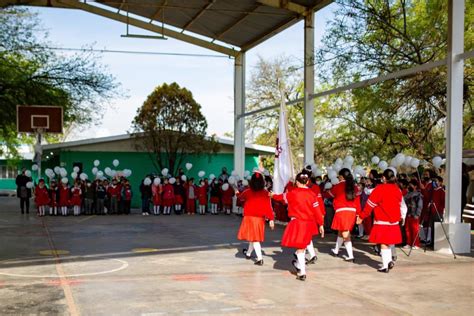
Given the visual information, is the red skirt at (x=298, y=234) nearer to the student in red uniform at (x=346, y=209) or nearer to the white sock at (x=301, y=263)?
the white sock at (x=301, y=263)

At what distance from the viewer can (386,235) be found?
9617 millimetres

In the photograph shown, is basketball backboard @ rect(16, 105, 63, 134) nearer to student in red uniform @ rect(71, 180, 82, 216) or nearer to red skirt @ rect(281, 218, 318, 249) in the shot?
student in red uniform @ rect(71, 180, 82, 216)

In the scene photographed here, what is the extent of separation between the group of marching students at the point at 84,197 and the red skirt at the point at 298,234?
47.6 ft

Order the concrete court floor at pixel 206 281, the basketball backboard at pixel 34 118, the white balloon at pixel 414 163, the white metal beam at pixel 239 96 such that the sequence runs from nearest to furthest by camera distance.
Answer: the concrete court floor at pixel 206 281, the white balloon at pixel 414 163, the basketball backboard at pixel 34 118, the white metal beam at pixel 239 96

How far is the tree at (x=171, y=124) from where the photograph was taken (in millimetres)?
26234

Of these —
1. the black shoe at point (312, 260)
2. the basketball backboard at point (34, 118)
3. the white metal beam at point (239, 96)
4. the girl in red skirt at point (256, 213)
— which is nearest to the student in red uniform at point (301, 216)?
the girl in red skirt at point (256, 213)

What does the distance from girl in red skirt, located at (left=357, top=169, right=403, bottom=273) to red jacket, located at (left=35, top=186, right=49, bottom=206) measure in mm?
14817

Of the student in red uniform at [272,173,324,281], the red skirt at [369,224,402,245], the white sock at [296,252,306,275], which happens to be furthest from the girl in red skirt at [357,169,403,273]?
the white sock at [296,252,306,275]

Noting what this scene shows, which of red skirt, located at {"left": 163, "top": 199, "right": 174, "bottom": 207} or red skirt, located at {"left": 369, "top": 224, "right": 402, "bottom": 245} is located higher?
red skirt, located at {"left": 369, "top": 224, "right": 402, "bottom": 245}

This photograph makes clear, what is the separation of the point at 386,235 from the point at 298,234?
1.62 meters

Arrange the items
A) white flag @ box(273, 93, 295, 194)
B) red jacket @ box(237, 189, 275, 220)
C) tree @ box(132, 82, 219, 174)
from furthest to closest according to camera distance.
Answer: tree @ box(132, 82, 219, 174)
white flag @ box(273, 93, 295, 194)
red jacket @ box(237, 189, 275, 220)

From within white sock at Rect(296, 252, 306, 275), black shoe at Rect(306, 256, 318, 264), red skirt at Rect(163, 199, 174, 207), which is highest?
white sock at Rect(296, 252, 306, 275)

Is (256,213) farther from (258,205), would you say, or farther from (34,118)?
(34,118)

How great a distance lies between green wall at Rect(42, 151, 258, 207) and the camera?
95.3ft
